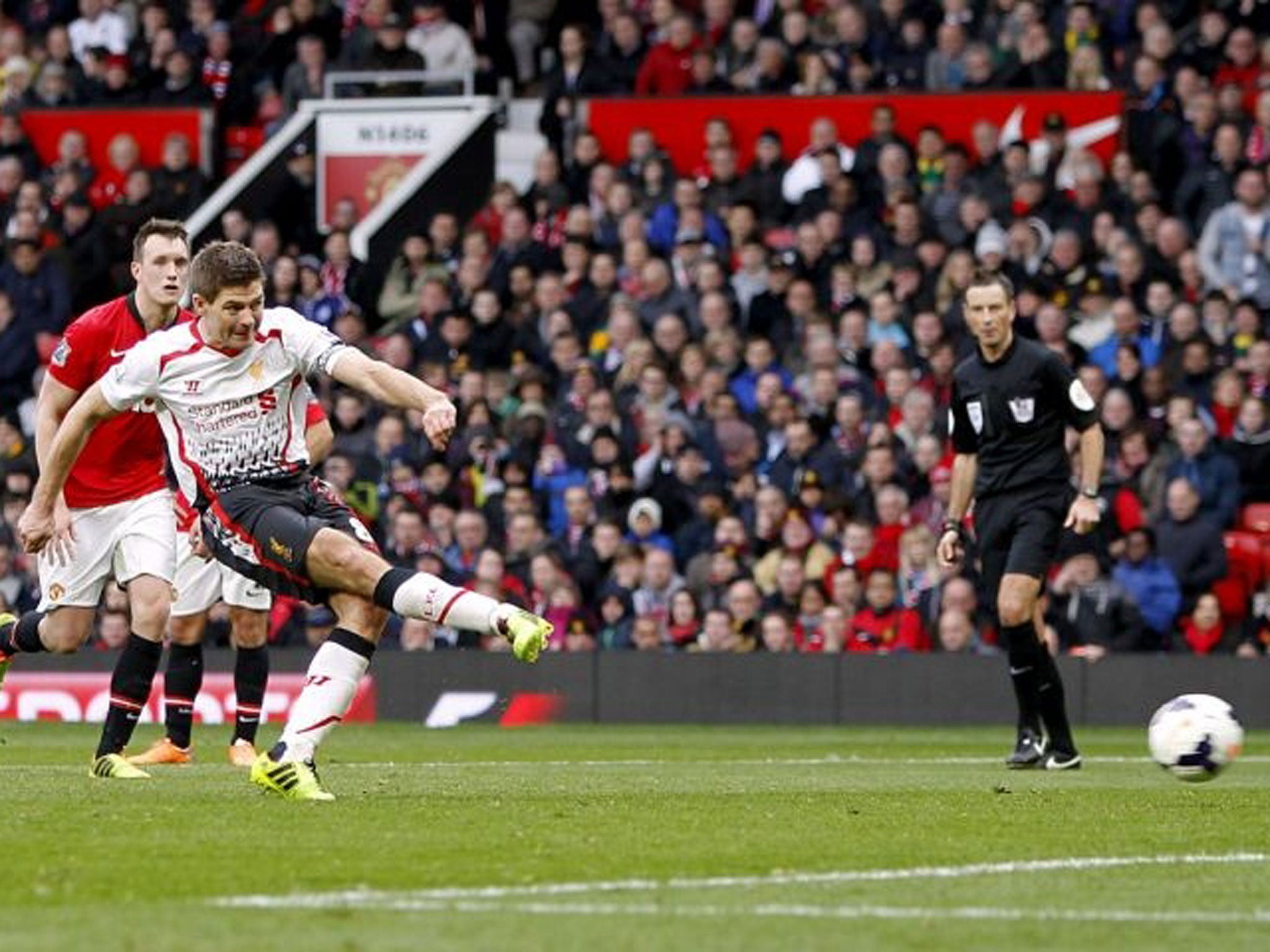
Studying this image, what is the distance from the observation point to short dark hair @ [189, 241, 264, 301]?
11.6 m

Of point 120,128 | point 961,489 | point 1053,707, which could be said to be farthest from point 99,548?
point 120,128

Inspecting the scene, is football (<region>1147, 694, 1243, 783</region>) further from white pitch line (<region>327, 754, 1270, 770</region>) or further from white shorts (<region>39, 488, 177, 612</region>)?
white shorts (<region>39, 488, 177, 612</region>)

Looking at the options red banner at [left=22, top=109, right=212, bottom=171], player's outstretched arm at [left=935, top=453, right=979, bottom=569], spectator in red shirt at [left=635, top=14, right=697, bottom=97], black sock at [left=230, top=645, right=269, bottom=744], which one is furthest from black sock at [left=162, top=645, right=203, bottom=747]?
red banner at [left=22, top=109, right=212, bottom=171]

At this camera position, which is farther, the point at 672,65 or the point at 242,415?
the point at 672,65

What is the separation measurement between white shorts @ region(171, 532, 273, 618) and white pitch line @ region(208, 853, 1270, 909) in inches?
254

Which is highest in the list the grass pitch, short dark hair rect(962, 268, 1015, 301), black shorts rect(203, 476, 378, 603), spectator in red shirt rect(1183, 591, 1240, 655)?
short dark hair rect(962, 268, 1015, 301)

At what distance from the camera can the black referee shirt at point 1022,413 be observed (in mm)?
15375

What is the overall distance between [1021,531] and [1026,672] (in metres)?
0.73

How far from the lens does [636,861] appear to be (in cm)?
913

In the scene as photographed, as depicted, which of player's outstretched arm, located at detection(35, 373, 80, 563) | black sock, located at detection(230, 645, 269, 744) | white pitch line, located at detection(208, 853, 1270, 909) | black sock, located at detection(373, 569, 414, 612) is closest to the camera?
white pitch line, located at detection(208, 853, 1270, 909)

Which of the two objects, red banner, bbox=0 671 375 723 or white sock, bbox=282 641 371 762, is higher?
white sock, bbox=282 641 371 762

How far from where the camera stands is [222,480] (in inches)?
467

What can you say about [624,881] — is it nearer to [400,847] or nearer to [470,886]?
[470,886]

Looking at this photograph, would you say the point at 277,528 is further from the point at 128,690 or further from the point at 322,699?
the point at 128,690
